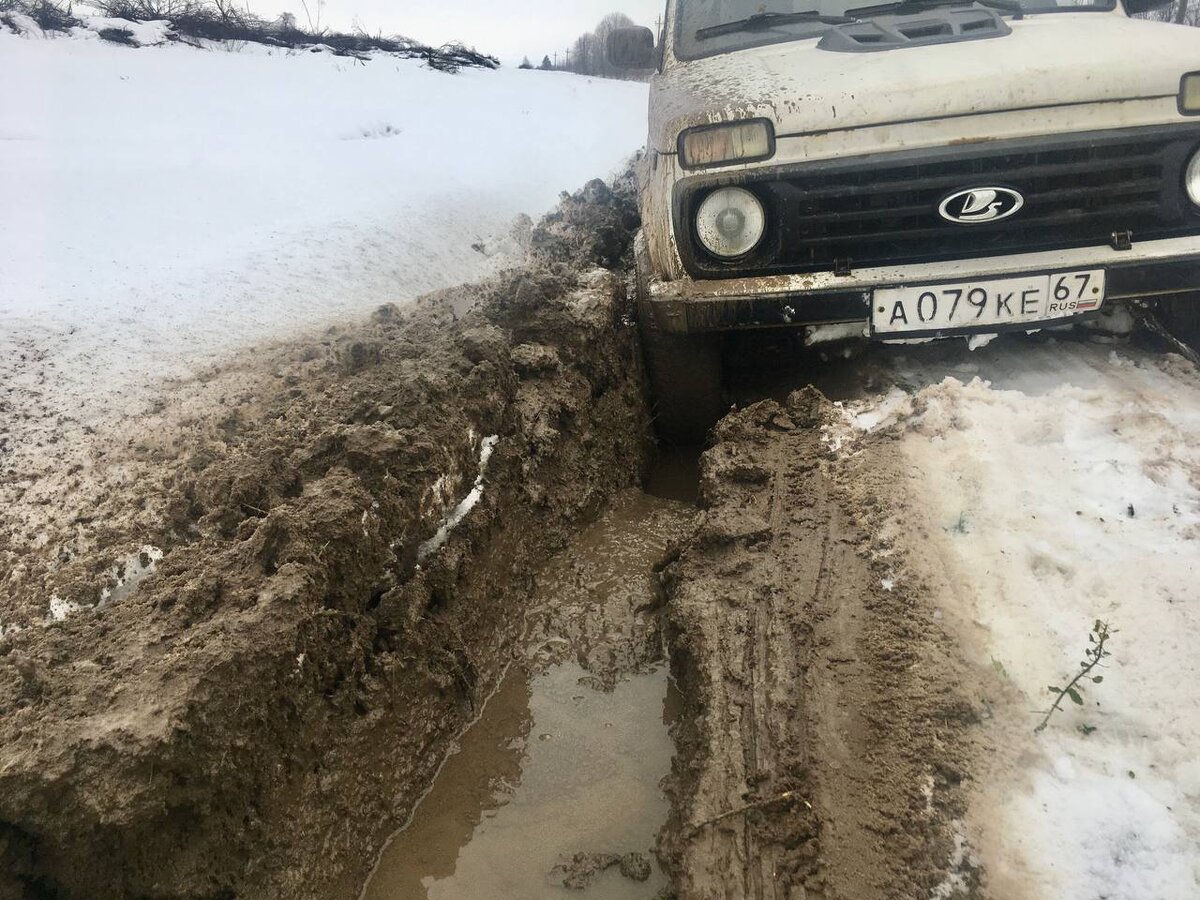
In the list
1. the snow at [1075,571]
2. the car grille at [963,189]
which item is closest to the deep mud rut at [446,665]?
the snow at [1075,571]

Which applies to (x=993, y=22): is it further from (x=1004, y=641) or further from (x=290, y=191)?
(x=290, y=191)

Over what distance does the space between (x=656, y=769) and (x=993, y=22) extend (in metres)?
2.97

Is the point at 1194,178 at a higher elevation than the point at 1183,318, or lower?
higher

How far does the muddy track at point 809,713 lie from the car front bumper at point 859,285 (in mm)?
556

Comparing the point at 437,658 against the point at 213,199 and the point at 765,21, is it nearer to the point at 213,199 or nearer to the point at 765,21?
the point at 765,21

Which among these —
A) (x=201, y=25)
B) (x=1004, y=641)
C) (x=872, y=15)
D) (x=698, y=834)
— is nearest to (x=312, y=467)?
(x=698, y=834)

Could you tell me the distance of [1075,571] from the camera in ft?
6.64

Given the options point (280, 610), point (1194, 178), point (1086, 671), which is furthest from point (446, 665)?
point (1194, 178)

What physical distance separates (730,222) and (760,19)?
1.25 m

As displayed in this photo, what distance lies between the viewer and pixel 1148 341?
3.06 meters

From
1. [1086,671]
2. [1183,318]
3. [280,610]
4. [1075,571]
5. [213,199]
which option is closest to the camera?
[1086,671]

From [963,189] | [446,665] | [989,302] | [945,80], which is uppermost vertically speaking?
[945,80]

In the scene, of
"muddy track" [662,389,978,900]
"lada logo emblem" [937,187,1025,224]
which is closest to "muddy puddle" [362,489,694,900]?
"muddy track" [662,389,978,900]

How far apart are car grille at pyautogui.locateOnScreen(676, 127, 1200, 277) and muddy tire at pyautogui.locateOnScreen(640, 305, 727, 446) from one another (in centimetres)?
44
